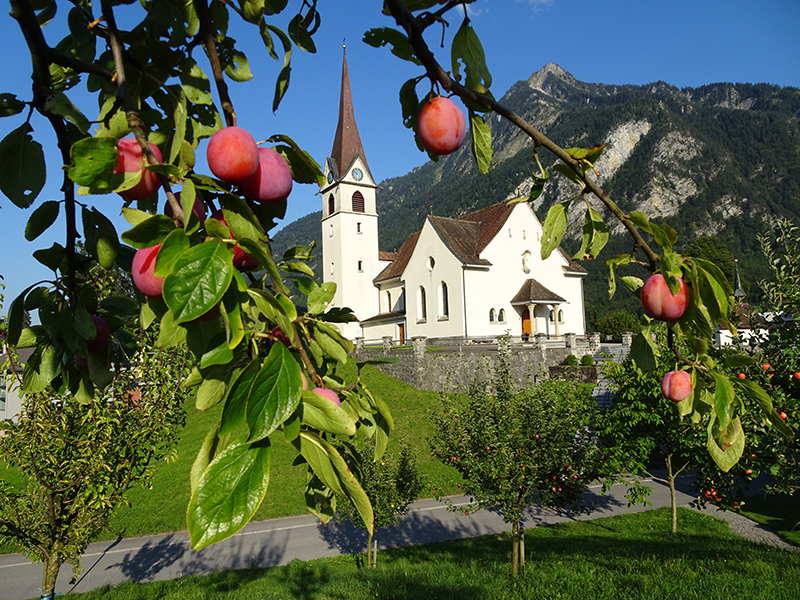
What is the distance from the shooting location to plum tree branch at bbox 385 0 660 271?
913mm

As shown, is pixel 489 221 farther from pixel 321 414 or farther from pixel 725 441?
pixel 321 414

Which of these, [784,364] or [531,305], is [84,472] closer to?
[784,364]

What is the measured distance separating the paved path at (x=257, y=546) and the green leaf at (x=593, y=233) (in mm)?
9570

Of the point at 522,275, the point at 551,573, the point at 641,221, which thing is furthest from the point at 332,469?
the point at 522,275

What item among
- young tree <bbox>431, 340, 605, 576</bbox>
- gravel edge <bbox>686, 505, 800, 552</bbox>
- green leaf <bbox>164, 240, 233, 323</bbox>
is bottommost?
gravel edge <bbox>686, 505, 800, 552</bbox>

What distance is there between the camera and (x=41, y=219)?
110 centimetres

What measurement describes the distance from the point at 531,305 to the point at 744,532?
19292mm

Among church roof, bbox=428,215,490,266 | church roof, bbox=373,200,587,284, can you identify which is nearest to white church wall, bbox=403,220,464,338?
church roof, bbox=428,215,490,266

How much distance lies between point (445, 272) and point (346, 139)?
15.3 m

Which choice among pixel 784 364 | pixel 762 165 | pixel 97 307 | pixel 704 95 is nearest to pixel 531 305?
pixel 784 364

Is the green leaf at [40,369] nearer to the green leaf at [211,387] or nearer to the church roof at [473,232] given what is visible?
the green leaf at [211,387]

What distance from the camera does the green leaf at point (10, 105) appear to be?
1037 mm

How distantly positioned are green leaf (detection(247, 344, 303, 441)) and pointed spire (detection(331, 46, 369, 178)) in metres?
38.3

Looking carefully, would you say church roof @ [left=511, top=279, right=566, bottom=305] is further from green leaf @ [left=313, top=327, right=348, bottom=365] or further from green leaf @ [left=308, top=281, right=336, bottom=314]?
green leaf @ [left=313, top=327, right=348, bottom=365]
